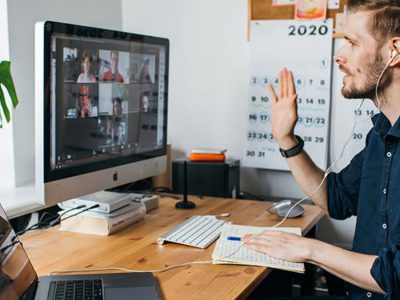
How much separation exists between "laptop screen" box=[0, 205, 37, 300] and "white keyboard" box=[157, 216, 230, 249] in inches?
17.9

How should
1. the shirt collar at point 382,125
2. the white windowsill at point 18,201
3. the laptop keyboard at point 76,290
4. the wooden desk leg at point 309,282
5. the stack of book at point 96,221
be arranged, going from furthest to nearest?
the wooden desk leg at point 309,282, the white windowsill at point 18,201, the stack of book at point 96,221, the shirt collar at point 382,125, the laptop keyboard at point 76,290

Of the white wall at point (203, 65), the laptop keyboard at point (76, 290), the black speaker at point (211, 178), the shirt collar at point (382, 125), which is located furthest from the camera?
the white wall at point (203, 65)

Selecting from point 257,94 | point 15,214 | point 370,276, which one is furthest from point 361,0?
point 15,214

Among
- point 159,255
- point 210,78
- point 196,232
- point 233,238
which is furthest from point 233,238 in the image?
point 210,78

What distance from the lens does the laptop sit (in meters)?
1.09

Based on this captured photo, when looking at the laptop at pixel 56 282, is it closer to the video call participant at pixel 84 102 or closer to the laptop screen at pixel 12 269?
the laptop screen at pixel 12 269

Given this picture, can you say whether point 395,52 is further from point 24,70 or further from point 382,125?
point 24,70

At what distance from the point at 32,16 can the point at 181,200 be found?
0.93 metres

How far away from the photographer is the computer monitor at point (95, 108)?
4.69 ft

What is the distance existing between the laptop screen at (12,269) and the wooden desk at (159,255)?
155 millimetres

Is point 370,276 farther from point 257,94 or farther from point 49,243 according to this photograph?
point 257,94

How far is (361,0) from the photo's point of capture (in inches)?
55.6

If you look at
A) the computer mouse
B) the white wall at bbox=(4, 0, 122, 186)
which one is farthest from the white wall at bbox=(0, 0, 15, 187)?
the computer mouse

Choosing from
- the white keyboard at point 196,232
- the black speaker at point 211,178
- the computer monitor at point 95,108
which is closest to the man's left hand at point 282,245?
the white keyboard at point 196,232
